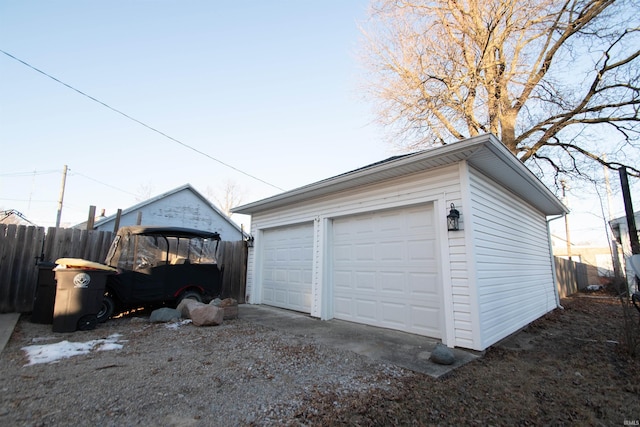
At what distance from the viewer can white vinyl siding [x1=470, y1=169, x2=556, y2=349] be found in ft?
13.7

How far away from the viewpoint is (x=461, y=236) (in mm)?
4109

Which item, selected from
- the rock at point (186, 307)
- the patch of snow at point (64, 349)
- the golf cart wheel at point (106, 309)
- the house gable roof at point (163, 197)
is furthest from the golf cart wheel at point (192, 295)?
the house gable roof at point (163, 197)

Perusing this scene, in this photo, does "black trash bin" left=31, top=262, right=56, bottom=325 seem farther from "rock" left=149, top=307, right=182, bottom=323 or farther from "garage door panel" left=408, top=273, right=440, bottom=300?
"garage door panel" left=408, top=273, right=440, bottom=300

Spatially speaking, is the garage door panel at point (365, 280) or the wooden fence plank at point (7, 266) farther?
the wooden fence plank at point (7, 266)

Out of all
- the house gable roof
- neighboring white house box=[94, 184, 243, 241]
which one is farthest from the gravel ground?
neighboring white house box=[94, 184, 243, 241]

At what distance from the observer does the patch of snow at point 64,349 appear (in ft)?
10.5

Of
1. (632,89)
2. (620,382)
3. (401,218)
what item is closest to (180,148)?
(401,218)

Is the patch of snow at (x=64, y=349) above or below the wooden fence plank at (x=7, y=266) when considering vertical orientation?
below

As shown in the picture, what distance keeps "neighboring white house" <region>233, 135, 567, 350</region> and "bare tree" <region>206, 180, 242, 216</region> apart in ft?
69.5

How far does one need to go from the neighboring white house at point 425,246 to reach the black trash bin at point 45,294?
4.17m

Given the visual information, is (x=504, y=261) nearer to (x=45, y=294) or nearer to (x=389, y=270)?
(x=389, y=270)

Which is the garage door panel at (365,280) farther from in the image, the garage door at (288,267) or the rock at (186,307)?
the rock at (186,307)

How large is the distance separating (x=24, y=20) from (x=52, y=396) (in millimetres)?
6970

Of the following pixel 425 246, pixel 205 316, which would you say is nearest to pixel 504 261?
pixel 425 246
